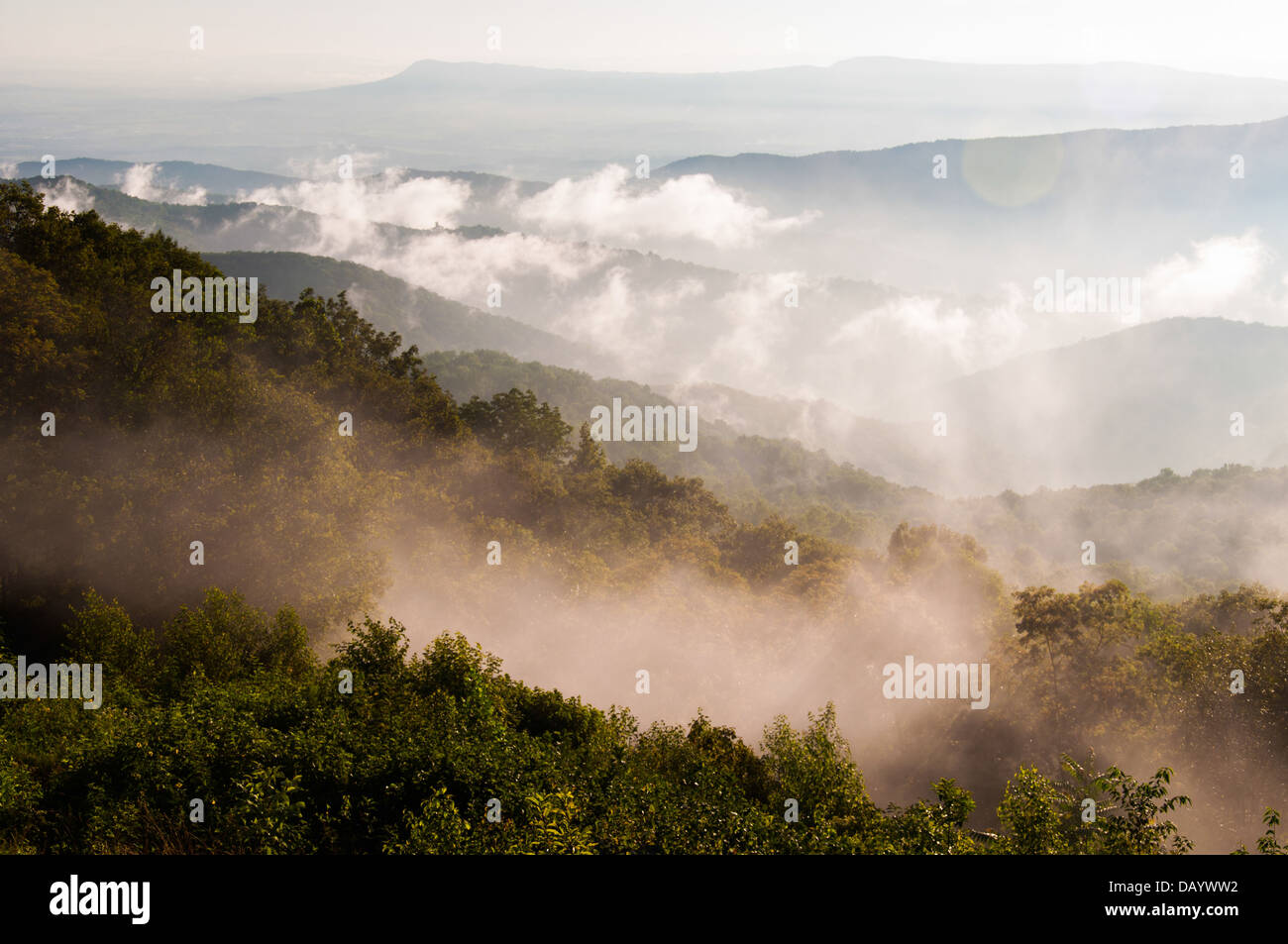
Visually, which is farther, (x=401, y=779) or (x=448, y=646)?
(x=448, y=646)

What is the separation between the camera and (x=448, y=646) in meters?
28.1

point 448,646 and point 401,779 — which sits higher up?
point 448,646

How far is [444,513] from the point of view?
5509 cm

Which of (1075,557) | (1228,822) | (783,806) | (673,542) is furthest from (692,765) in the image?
(1075,557)

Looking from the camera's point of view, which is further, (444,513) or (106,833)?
(444,513)

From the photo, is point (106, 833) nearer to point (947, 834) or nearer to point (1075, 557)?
point (947, 834)

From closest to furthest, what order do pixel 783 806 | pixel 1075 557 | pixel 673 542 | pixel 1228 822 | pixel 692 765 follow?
pixel 783 806, pixel 692 765, pixel 1228 822, pixel 673 542, pixel 1075 557

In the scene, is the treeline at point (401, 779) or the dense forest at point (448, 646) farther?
the dense forest at point (448, 646)

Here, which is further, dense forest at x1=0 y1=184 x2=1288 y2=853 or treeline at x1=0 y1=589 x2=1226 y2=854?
dense forest at x1=0 y1=184 x2=1288 y2=853

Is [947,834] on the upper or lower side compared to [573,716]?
lower

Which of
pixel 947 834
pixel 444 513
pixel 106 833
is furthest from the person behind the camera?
pixel 444 513

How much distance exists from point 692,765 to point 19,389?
33980 millimetres

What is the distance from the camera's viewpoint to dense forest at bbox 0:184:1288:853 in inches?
695

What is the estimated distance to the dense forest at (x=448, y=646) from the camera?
57.9 feet
